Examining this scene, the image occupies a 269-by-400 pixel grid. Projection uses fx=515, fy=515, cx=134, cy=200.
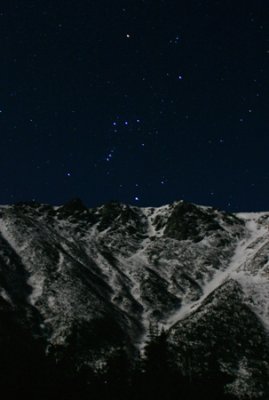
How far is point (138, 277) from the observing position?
545ft

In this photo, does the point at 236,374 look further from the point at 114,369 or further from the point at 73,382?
the point at 73,382

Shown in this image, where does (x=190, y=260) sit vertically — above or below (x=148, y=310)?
above

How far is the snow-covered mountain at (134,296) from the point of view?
110062mm

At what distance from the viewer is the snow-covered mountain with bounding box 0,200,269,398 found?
361 ft

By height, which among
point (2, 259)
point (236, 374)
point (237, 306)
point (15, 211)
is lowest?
point (236, 374)

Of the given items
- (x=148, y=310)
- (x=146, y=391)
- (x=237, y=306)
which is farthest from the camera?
(x=148, y=310)

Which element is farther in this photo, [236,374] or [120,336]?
[120,336]

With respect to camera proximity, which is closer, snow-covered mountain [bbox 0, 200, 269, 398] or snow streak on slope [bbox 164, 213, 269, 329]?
snow-covered mountain [bbox 0, 200, 269, 398]

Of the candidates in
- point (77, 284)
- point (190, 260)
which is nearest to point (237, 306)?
point (77, 284)

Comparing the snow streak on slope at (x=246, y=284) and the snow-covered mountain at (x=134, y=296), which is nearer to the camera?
the snow-covered mountain at (x=134, y=296)

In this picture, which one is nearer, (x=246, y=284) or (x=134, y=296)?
(x=246, y=284)

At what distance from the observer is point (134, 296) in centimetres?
15375

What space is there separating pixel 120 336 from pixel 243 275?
5405cm

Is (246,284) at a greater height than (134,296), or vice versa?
(246,284)
